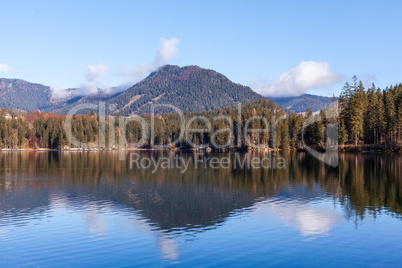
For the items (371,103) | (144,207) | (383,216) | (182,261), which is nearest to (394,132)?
(371,103)

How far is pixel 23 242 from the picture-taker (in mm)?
23703

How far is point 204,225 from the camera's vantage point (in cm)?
2805

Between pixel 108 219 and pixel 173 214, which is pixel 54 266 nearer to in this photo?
pixel 108 219

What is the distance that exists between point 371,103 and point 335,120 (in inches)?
589

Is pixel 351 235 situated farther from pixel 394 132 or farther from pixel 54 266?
pixel 394 132

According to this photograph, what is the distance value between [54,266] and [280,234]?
15.7m

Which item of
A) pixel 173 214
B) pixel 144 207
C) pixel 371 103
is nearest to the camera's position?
pixel 173 214

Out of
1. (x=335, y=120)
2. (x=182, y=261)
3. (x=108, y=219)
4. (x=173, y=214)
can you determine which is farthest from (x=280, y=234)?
(x=335, y=120)

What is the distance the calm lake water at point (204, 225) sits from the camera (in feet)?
67.8

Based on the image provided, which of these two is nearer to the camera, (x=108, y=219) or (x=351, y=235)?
(x=351, y=235)

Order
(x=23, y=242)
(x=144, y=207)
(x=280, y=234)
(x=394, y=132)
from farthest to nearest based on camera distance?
(x=394, y=132) → (x=144, y=207) → (x=280, y=234) → (x=23, y=242)

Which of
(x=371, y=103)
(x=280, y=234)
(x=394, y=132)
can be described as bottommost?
(x=280, y=234)

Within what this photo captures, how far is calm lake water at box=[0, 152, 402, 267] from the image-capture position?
2066 cm

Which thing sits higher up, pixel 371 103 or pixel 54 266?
pixel 371 103
